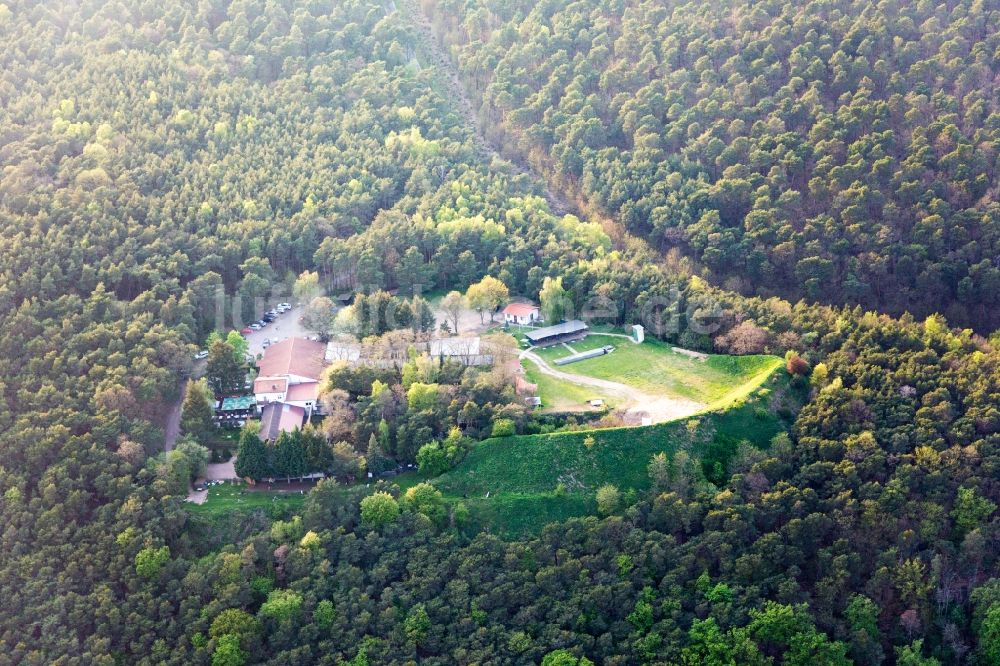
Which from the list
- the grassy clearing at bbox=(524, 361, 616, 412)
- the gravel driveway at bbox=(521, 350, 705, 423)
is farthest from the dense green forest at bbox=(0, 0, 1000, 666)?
the grassy clearing at bbox=(524, 361, 616, 412)

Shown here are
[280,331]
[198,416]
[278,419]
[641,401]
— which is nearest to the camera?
[198,416]

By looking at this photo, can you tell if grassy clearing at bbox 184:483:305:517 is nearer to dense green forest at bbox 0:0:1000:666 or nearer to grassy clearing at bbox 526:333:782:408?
dense green forest at bbox 0:0:1000:666

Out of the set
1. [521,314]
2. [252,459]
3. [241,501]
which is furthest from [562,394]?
[241,501]

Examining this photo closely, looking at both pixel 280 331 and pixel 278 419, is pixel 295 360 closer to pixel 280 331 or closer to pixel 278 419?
pixel 278 419

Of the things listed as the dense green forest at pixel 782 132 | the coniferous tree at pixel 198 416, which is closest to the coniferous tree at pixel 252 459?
the coniferous tree at pixel 198 416

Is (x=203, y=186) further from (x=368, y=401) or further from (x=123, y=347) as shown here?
(x=368, y=401)

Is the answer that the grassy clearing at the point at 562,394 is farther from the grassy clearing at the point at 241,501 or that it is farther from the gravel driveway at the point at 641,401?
the grassy clearing at the point at 241,501

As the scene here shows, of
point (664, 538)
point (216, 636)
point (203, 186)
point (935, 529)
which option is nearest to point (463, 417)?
point (664, 538)
